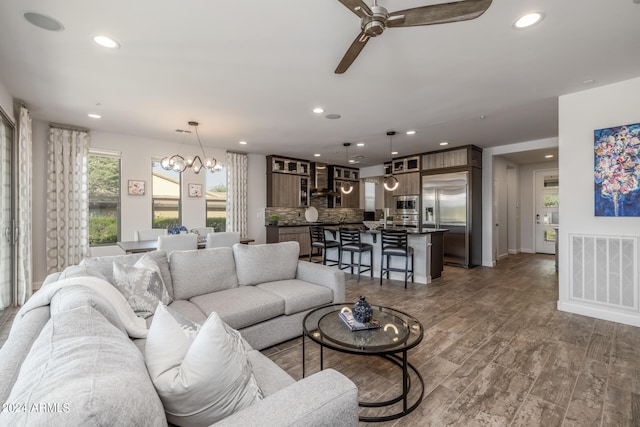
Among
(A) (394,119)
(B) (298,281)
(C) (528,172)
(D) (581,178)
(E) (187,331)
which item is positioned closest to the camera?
(E) (187,331)

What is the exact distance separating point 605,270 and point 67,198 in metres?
7.81

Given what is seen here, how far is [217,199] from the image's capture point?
679cm

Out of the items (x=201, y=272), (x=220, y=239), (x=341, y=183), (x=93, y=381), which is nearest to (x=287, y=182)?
(x=341, y=183)

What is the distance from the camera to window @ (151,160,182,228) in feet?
19.2

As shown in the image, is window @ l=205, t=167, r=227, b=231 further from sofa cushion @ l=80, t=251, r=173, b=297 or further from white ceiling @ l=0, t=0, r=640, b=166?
sofa cushion @ l=80, t=251, r=173, b=297

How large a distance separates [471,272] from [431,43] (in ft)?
15.9

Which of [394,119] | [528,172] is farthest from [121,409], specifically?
[528,172]

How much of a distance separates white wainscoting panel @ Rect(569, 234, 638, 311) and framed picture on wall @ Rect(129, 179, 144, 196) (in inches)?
275

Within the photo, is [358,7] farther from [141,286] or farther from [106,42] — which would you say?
[141,286]

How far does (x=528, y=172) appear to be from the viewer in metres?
8.31

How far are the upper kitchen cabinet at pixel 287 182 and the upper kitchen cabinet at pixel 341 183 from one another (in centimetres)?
102

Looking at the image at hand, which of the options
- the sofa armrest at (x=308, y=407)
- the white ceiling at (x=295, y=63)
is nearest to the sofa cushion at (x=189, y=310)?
the sofa armrest at (x=308, y=407)

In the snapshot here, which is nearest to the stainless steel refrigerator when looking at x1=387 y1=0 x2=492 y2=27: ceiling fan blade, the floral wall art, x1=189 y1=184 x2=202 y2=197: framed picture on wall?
the floral wall art

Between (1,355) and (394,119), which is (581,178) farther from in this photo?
(1,355)
